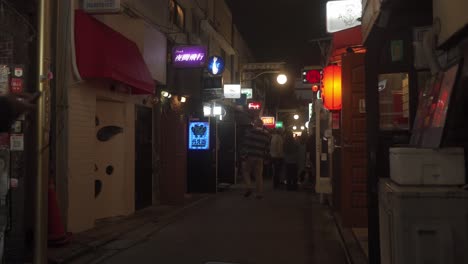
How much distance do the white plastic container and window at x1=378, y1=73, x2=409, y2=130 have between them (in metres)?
1.87

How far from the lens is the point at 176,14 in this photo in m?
16.0

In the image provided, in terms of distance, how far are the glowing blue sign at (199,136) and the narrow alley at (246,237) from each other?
105 inches

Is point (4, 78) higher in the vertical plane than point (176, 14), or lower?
lower

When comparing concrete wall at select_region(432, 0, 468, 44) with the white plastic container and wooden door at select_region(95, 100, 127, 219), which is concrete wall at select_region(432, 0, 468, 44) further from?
wooden door at select_region(95, 100, 127, 219)

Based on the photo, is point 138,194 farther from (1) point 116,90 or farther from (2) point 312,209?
(2) point 312,209

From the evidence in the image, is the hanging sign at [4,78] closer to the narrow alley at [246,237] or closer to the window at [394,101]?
the narrow alley at [246,237]

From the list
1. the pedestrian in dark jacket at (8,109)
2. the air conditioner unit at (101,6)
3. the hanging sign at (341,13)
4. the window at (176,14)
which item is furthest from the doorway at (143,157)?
the pedestrian in dark jacket at (8,109)

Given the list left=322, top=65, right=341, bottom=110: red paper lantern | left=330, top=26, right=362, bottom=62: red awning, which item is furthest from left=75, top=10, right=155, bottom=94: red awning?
left=330, top=26, right=362, bottom=62: red awning

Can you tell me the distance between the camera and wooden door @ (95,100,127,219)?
34.6ft

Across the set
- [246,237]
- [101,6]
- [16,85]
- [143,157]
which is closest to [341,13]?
[143,157]

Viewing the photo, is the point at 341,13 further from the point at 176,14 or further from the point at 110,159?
the point at 110,159

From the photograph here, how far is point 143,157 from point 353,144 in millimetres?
5517

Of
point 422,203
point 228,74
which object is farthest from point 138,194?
point 228,74

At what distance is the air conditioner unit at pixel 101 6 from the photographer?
29.0ft
